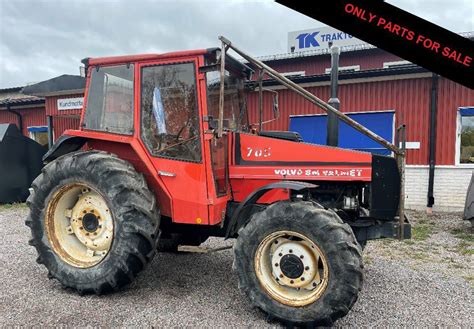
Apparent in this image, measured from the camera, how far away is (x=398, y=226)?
3549mm

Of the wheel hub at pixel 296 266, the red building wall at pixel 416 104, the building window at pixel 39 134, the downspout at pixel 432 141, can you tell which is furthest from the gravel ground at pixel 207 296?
the building window at pixel 39 134

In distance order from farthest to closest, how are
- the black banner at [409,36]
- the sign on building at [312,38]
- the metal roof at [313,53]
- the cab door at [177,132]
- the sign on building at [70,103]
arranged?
the sign on building at [312,38], the metal roof at [313,53], the sign on building at [70,103], the cab door at [177,132], the black banner at [409,36]

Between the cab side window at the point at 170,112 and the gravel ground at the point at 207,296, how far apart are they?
143 centimetres

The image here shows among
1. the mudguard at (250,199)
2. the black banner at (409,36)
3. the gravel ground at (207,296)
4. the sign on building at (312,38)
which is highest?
the sign on building at (312,38)

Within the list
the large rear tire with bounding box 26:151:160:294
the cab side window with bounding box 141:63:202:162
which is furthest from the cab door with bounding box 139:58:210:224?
the large rear tire with bounding box 26:151:160:294

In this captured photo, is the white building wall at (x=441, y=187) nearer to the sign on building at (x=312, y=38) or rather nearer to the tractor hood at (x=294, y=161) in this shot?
the tractor hood at (x=294, y=161)

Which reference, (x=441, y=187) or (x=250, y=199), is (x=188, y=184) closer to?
(x=250, y=199)

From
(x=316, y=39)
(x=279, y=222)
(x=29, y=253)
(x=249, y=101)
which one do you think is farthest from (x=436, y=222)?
(x=316, y=39)

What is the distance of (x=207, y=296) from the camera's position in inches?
142

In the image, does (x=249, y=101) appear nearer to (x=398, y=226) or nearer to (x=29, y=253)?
(x=398, y=226)

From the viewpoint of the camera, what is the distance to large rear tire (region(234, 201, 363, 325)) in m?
2.83

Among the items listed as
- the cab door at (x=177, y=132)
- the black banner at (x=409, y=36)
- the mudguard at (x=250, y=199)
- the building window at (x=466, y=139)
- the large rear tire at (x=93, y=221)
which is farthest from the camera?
the building window at (x=466, y=139)

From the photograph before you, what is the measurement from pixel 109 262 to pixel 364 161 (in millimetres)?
2653

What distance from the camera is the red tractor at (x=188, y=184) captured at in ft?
10.3
